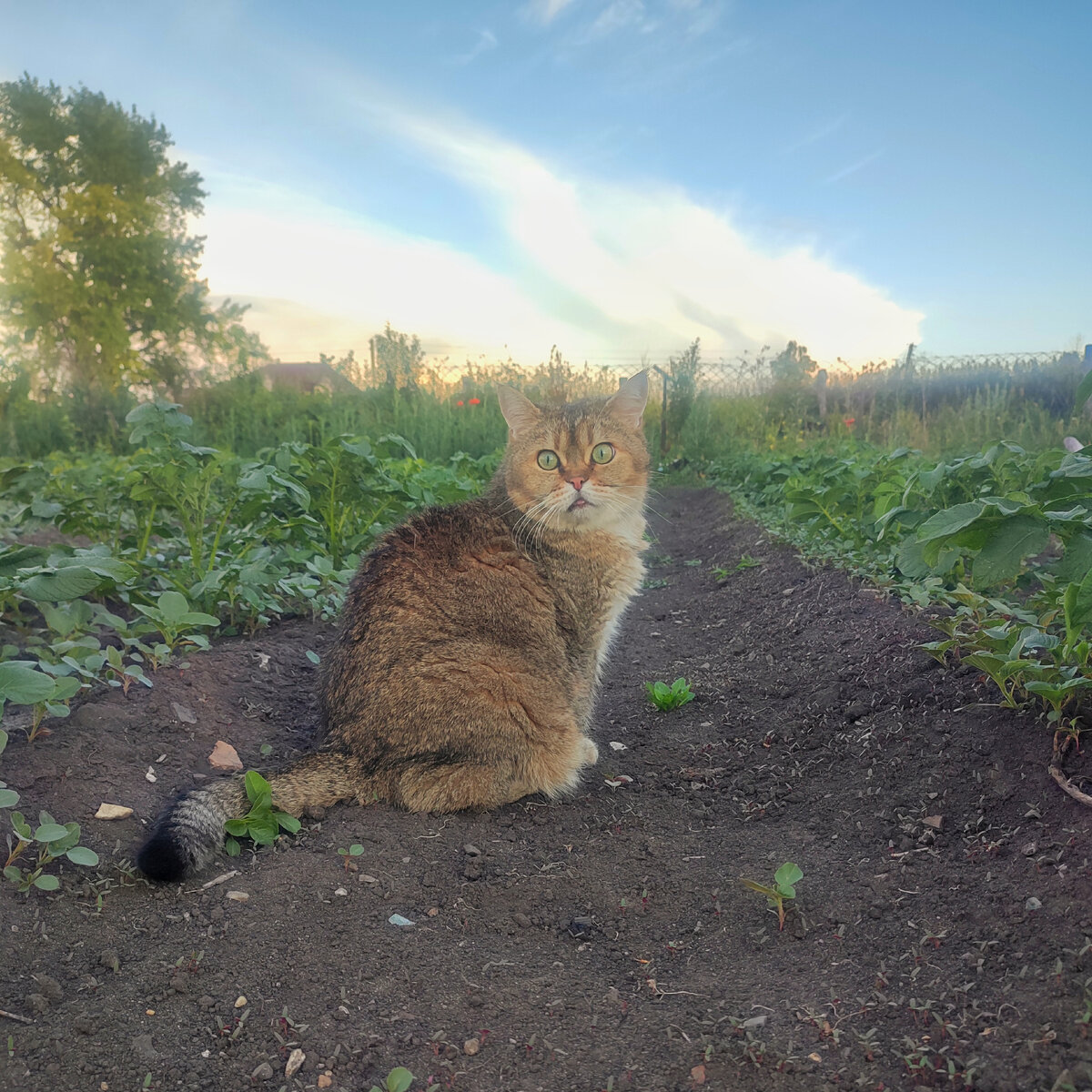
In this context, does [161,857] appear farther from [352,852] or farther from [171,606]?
[171,606]

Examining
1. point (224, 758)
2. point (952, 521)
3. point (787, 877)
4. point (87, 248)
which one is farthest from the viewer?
point (87, 248)

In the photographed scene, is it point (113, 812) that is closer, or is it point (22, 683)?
point (22, 683)

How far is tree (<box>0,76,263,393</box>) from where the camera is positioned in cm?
2781

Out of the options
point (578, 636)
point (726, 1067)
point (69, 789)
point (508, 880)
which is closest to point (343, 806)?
point (508, 880)

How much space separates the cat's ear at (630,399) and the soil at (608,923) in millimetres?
1786

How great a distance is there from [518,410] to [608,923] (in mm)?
2515

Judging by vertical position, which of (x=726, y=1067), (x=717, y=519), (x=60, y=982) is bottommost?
(x=60, y=982)

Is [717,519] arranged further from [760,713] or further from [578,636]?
[578,636]

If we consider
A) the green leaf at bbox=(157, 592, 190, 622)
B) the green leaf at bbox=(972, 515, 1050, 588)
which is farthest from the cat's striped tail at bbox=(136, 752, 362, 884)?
the green leaf at bbox=(972, 515, 1050, 588)

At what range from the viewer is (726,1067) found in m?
2.04

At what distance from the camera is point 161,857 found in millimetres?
2611

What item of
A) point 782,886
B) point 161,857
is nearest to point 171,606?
point 161,857

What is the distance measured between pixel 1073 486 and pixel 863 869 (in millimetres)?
1497

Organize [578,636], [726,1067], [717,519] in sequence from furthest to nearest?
[717,519], [578,636], [726,1067]
